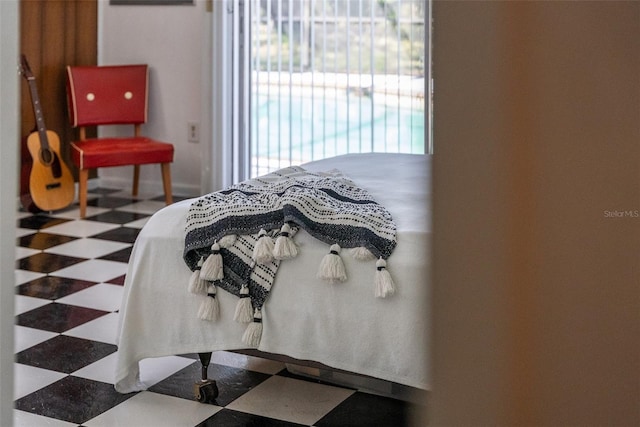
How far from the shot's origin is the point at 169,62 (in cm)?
580

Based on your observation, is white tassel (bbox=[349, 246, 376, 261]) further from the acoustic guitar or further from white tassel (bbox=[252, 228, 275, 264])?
the acoustic guitar

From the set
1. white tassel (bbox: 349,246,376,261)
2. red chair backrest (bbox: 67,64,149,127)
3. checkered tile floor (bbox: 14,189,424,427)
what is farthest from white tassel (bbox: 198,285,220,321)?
red chair backrest (bbox: 67,64,149,127)

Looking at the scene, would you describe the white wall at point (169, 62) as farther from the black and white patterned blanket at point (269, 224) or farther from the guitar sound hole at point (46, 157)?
the black and white patterned blanket at point (269, 224)

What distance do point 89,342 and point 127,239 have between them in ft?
5.09

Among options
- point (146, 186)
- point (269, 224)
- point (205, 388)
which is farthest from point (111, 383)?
point (146, 186)

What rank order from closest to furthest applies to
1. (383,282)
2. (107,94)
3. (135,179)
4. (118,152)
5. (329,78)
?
1. (383,282)
2. (118,152)
3. (329,78)
4. (107,94)
5. (135,179)

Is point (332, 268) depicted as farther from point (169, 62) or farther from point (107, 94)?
point (169, 62)

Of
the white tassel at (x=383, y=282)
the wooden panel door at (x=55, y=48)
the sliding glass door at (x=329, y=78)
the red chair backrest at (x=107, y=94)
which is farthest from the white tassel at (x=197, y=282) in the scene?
the red chair backrest at (x=107, y=94)

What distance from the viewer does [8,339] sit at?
850 mm

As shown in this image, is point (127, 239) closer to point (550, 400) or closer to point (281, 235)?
point (281, 235)

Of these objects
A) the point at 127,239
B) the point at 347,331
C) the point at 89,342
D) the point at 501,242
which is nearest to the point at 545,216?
the point at 501,242

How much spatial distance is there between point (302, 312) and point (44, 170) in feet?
10.8

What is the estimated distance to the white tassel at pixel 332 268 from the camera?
2170mm

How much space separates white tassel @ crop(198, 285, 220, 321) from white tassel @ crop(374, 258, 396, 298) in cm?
46
